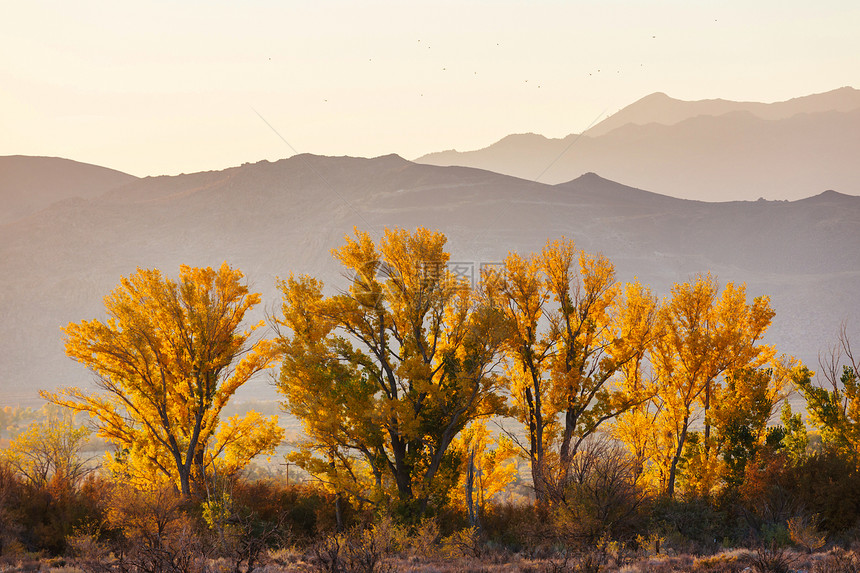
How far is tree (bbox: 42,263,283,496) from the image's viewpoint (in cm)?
3031

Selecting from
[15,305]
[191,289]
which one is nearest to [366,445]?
[191,289]

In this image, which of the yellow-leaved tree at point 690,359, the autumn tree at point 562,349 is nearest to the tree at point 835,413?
the yellow-leaved tree at point 690,359

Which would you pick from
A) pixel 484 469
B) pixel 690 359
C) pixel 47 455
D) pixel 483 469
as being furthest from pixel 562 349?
pixel 47 455

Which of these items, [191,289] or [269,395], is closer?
[191,289]

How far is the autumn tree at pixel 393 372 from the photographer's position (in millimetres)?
27891

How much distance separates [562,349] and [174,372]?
1854cm

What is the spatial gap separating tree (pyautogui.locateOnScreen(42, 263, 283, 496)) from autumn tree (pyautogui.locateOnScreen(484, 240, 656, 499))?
11.9m

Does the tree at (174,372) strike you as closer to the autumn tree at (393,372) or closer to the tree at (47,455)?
the tree at (47,455)

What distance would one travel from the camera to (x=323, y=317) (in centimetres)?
2914

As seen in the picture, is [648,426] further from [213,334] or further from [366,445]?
[213,334]

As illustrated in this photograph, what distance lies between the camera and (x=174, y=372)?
31516mm

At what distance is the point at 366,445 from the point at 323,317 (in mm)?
5688

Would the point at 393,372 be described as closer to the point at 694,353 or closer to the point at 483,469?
the point at 483,469

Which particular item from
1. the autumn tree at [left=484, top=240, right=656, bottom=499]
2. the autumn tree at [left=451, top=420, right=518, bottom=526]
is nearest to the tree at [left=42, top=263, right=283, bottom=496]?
the autumn tree at [left=451, top=420, right=518, bottom=526]
